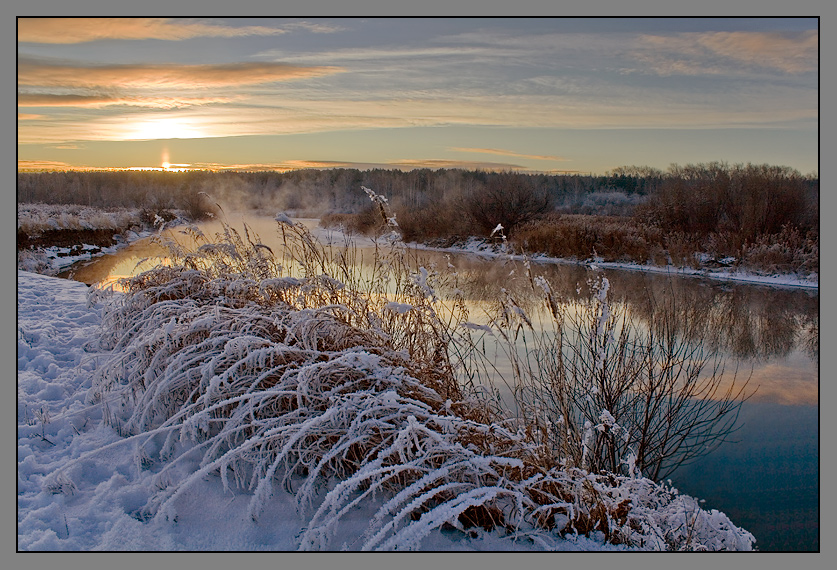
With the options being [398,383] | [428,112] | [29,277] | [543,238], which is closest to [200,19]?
[428,112]

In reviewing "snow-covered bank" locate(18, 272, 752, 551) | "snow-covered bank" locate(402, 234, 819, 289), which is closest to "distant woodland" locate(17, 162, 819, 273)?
"snow-covered bank" locate(402, 234, 819, 289)

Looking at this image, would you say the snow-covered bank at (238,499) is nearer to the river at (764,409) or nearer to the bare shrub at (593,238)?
the river at (764,409)

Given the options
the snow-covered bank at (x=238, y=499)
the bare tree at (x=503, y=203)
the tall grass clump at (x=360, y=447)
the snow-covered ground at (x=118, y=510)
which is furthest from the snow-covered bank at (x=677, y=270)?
the snow-covered ground at (x=118, y=510)

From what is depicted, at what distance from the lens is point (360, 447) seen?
232 centimetres

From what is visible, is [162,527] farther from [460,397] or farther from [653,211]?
[653,211]

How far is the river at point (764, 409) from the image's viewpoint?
329 centimetres

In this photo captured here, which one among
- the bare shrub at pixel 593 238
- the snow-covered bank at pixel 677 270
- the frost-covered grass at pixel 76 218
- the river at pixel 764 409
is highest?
the frost-covered grass at pixel 76 218

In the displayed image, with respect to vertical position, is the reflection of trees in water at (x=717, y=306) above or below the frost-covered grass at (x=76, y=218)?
below

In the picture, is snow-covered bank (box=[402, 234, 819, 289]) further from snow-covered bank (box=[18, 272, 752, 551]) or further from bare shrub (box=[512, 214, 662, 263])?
snow-covered bank (box=[18, 272, 752, 551])

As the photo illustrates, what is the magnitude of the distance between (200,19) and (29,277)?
4.19 meters

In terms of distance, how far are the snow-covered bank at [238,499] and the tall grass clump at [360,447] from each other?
12 millimetres

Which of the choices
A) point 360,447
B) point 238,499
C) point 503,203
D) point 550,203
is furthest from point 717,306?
point 550,203

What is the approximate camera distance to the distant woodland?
6773 mm

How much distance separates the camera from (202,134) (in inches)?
199
